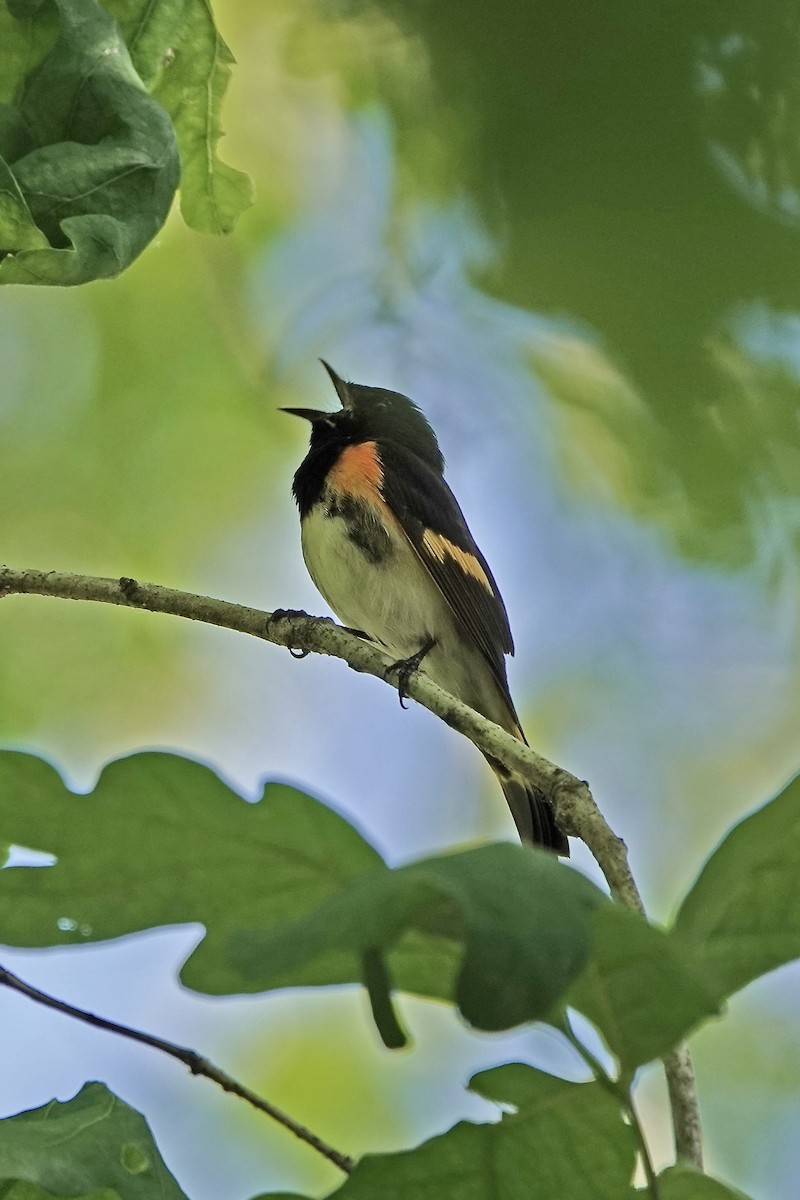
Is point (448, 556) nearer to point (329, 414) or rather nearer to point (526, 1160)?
point (329, 414)

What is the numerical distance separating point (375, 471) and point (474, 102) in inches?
70.7

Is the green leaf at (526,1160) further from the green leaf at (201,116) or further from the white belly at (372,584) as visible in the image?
the white belly at (372,584)

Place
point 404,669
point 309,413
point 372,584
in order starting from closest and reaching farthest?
1. point 404,669
2. point 372,584
3. point 309,413

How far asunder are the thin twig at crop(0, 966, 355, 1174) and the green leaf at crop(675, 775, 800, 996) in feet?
1.55

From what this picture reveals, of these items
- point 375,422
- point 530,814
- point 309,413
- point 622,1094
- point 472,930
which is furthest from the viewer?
point 375,422

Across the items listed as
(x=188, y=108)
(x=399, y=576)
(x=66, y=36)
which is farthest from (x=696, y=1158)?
(x=399, y=576)

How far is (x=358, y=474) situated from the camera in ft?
11.0

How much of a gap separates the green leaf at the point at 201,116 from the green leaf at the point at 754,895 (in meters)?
1.17

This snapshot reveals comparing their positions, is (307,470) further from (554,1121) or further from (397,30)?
(554,1121)

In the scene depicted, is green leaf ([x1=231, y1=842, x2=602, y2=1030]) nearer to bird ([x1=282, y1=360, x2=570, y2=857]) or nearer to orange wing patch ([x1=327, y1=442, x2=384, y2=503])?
bird ([x1=282, y1=360, x2=570, y2=857])

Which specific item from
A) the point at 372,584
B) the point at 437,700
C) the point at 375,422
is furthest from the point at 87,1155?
the point at 375,422

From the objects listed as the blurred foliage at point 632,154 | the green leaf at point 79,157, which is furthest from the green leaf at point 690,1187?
the blurred foliage at point 632,154

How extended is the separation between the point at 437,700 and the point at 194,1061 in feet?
2.30

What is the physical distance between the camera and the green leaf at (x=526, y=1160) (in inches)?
25.3
